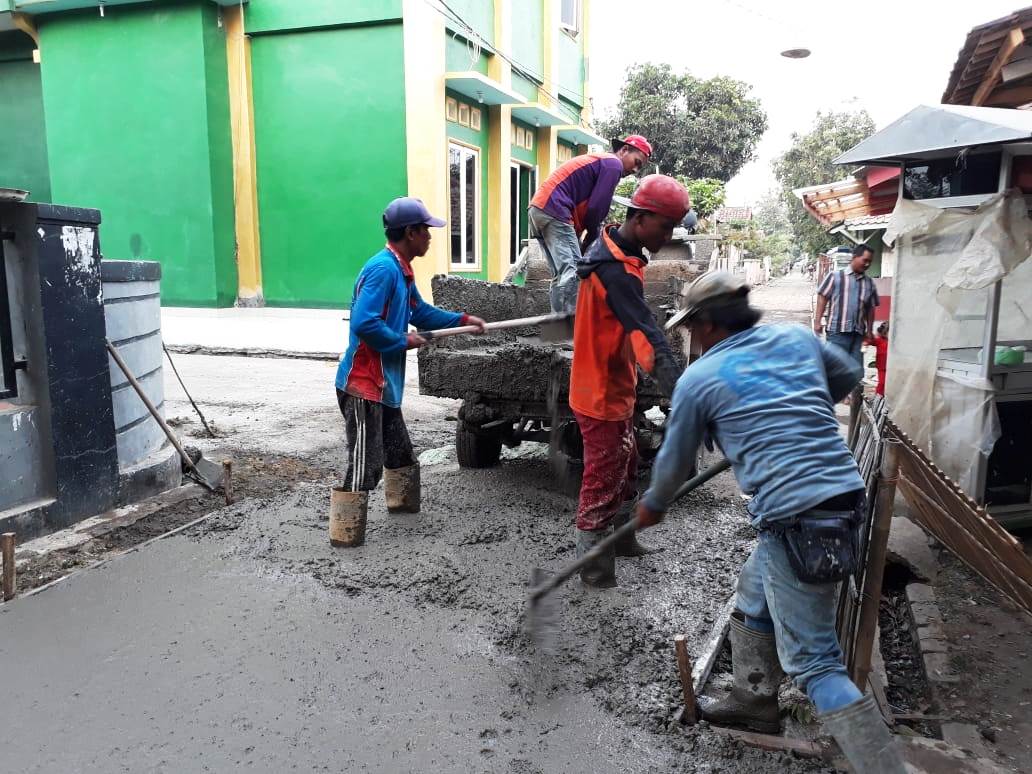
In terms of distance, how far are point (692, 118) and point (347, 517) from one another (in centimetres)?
2656

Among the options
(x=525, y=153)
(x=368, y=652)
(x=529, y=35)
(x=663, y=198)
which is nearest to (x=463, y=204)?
(x=525, y=153)

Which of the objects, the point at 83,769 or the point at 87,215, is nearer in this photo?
the point at 83,769

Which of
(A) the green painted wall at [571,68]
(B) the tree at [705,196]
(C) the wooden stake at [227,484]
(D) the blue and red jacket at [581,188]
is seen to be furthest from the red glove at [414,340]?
(B) the tree at [705,196]

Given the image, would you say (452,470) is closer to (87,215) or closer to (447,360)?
(447,360)

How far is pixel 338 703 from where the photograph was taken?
2.79 m

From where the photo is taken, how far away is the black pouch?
2219 mm

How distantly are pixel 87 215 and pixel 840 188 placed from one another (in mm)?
10756

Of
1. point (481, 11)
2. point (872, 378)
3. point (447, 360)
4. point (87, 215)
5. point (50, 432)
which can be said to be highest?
point (481, 11)

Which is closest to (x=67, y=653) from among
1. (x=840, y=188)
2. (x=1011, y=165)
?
(x=1011, y=165)

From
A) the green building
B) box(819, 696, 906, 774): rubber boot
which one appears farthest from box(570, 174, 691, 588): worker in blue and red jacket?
the green building

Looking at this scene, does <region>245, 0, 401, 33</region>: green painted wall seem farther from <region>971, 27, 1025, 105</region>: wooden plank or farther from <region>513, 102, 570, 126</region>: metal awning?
<region>971, 27, 1025, 105</region>: wooden plank

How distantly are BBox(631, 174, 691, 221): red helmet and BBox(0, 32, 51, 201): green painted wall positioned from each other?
14.1 meters

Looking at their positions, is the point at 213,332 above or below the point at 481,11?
below

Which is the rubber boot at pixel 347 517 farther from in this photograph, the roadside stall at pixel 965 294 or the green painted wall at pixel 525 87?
the green painted wall at pixel 525 87
